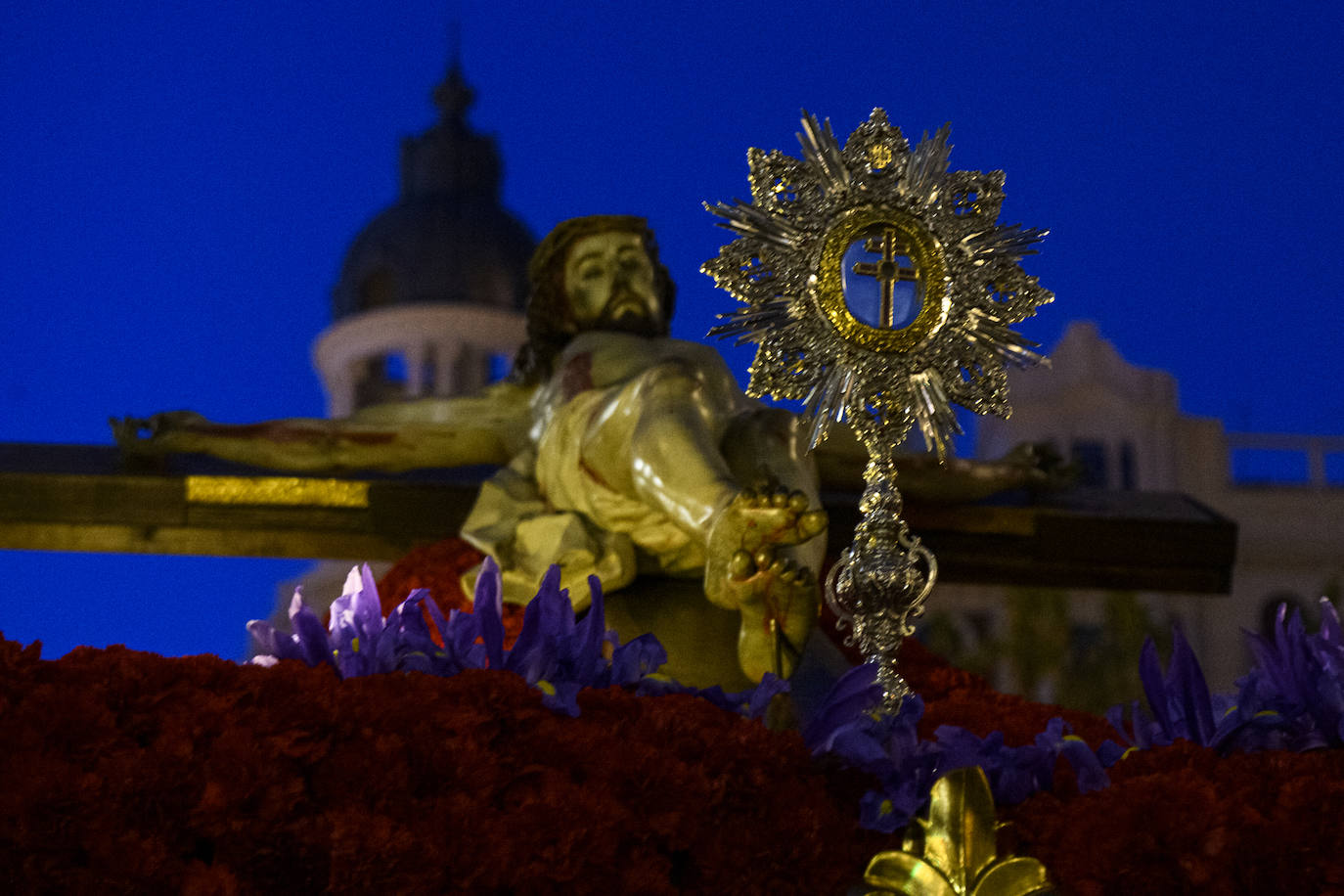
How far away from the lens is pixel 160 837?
5.76 ft

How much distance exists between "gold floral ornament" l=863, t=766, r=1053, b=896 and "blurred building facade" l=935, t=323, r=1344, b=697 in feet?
48.6

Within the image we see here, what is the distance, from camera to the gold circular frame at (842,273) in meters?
2.46

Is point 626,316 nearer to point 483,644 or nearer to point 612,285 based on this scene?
point 612,285

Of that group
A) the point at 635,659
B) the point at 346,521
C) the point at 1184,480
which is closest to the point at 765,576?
the point at 635,659

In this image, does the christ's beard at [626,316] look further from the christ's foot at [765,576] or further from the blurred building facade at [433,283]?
the blurred building facade at [433,283]

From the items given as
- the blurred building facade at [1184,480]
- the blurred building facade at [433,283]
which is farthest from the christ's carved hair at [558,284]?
the blurred building facade at [433,283]

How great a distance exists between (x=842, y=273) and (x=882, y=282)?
59 mm

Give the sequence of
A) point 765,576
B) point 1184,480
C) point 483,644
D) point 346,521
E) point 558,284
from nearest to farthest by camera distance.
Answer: point 483,644 → point 765,576 → point 558,284 → point 346,521 → point 1184,480

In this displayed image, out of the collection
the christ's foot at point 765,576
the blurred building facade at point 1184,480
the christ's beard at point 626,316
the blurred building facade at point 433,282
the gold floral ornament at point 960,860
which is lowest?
the gold floral ornament at point 960,860

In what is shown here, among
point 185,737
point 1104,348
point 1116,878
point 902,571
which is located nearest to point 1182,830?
point 1116,878

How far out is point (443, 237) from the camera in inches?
1041

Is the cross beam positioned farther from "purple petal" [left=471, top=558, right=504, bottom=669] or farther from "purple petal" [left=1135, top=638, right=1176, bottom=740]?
"purple petal" [left=471, top=558, right=504, bottom=669]

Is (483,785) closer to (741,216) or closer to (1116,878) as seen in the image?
(1116,878)

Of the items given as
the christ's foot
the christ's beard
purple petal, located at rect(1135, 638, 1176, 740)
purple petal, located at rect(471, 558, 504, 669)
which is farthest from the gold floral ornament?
the christ's beard
